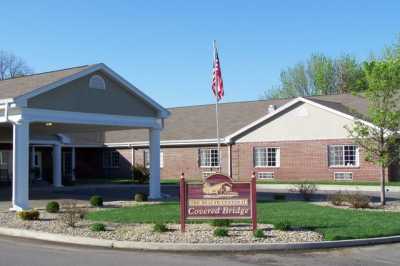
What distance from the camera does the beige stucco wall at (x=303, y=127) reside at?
34688 millimetres

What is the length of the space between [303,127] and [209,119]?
947 cm

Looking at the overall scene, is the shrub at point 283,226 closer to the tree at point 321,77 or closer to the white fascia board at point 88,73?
the white fascia board at point 88,73

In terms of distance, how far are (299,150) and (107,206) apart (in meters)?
17.5

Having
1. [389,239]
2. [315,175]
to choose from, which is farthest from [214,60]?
[389,239]

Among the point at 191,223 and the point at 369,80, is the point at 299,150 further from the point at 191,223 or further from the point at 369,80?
the point at 191,223

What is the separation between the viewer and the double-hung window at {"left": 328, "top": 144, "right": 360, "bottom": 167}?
1334 inches

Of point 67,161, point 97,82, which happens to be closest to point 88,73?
point 97,82

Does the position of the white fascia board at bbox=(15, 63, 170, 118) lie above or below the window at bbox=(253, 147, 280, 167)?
above

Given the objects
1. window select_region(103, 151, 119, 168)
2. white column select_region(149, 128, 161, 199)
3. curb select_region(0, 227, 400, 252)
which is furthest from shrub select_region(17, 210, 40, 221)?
window select_region(103, 151, 119, 168)

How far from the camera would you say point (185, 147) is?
4181 cm

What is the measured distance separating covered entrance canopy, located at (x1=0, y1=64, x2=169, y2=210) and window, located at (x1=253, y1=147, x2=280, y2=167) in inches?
555

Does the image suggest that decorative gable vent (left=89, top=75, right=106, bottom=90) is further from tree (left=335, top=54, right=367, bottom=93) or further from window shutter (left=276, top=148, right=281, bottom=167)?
tree (left=335, top=54, right=367, bottom=93)

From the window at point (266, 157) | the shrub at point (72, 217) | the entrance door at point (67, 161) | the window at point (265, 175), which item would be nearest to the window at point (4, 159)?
the entrance door at point (67, 161)

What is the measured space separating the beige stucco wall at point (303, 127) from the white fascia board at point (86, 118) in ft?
44.3
